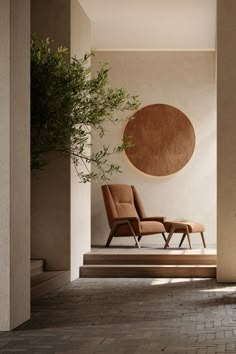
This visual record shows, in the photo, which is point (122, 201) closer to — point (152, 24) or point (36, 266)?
point (152, 24)

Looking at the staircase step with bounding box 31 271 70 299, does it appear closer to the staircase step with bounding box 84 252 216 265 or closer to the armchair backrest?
the staircase step with bounding box 84 252 216 265

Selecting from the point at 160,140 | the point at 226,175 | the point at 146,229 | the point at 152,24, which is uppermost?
the point at 152,24

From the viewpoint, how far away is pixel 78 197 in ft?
33.2

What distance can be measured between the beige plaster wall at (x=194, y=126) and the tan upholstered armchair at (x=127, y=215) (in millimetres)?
776

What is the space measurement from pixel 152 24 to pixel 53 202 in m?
3.54

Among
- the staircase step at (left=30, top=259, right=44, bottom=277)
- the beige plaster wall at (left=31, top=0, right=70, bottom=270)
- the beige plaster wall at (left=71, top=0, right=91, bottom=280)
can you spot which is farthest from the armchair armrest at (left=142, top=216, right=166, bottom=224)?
the staircase step at (left=30, top=259, right=44, bottom=277)

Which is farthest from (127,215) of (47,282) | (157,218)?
(47,282)

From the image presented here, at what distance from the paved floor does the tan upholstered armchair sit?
206cm

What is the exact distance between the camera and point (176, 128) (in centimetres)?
1329

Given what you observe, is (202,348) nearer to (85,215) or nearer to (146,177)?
(85,215)

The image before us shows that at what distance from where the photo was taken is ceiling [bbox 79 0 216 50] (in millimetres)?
10305

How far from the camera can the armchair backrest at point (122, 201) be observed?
467 inches

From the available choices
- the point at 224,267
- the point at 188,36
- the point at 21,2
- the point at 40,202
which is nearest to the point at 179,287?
the point at 224,267

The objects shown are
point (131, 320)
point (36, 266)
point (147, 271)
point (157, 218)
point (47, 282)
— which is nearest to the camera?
point (131, 320)
